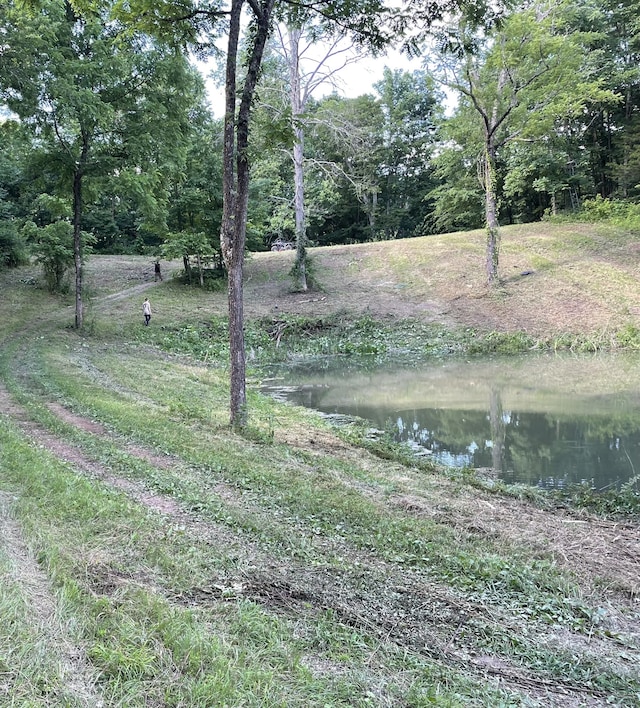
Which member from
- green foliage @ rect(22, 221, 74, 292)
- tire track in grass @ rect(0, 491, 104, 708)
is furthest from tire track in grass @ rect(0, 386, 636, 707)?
green foliage @ rect(22, 221, 74, 292)

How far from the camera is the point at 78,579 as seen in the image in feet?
11.8

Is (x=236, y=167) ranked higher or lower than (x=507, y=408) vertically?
higher

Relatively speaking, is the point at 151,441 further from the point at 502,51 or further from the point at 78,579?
the point at 502,51

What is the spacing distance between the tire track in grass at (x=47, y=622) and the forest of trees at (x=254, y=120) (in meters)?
6.41

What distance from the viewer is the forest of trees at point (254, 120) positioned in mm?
9328

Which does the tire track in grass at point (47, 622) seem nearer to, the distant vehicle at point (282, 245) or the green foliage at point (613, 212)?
the green foliage at point (613, 212)

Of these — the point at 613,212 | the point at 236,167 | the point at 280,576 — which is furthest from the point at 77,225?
the point at 613,212

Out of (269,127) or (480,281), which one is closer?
(269,127)

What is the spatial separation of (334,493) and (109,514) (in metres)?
2.63

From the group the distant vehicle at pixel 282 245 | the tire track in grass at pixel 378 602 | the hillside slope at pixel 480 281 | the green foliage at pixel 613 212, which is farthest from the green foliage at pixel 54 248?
the green foliage at pixel 613 212

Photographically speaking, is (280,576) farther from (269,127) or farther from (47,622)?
(269,127)

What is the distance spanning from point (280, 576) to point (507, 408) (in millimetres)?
9189

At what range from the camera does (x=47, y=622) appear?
2973 mm

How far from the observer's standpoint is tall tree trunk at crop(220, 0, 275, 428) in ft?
29.7
